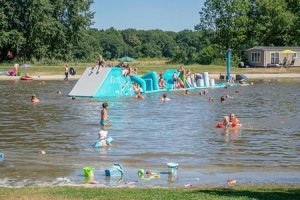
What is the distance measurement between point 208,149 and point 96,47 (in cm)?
12639

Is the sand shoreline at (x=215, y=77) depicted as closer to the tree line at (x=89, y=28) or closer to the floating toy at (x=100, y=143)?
the tree line at (x=89, y=28)

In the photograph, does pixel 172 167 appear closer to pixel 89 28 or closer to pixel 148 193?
pixel 148 193

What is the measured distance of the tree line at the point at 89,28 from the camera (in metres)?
68.8

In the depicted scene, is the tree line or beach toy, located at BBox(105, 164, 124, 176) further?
the tree line

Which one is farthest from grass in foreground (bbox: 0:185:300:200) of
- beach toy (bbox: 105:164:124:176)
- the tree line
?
the tree line

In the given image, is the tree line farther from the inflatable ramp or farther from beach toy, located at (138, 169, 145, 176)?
beach toy, located at (138, 169, 145, 176)

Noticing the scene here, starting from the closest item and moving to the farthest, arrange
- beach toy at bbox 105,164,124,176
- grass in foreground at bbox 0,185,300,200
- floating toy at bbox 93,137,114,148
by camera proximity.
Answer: grass in foreground at bbox 0,185,300,200 → beach toy at bbox 105,164,124,176 → floating toy at bbox 93,137,114,148

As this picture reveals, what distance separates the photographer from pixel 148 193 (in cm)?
1001

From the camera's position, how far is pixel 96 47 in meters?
142

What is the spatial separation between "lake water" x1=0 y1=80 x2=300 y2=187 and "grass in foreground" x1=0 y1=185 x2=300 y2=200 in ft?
5.63

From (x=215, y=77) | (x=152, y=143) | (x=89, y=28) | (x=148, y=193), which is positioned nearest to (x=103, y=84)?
(x=152, y=143)

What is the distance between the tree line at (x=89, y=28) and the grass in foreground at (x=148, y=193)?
194ft

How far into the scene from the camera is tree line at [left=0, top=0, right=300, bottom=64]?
68.8 m

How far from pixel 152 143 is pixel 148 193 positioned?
8277 mm
